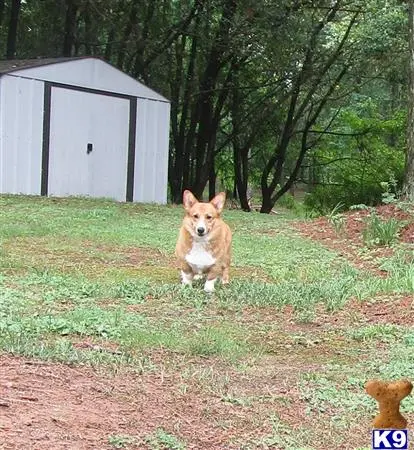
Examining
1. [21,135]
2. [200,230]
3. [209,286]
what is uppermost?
[21,135]

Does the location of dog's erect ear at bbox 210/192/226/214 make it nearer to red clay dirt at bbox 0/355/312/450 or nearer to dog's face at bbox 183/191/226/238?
dog's face at bbox 183/191/226/238

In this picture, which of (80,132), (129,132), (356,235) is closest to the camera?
Result: (356,235)

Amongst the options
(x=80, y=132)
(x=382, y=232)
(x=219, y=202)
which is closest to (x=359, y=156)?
(x=80, y=132)

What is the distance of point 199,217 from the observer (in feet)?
17.2

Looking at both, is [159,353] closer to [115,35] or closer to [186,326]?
[186,326]

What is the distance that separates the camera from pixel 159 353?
3.57 metres

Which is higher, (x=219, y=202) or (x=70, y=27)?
(x=70, y=27)

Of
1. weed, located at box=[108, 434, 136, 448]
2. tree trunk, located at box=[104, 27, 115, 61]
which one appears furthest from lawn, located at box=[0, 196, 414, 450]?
tree trunk, located at box=[104, 27, 115, 61]

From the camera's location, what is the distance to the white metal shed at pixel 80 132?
1274cm

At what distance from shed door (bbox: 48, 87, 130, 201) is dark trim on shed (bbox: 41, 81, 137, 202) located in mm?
66

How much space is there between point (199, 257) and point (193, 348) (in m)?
1.66

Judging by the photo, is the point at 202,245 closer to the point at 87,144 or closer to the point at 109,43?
the point at 87,144

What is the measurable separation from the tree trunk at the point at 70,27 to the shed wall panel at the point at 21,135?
13.1ft

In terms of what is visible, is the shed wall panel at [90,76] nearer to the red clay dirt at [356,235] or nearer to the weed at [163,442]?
the red clay dirt at [356,235]
